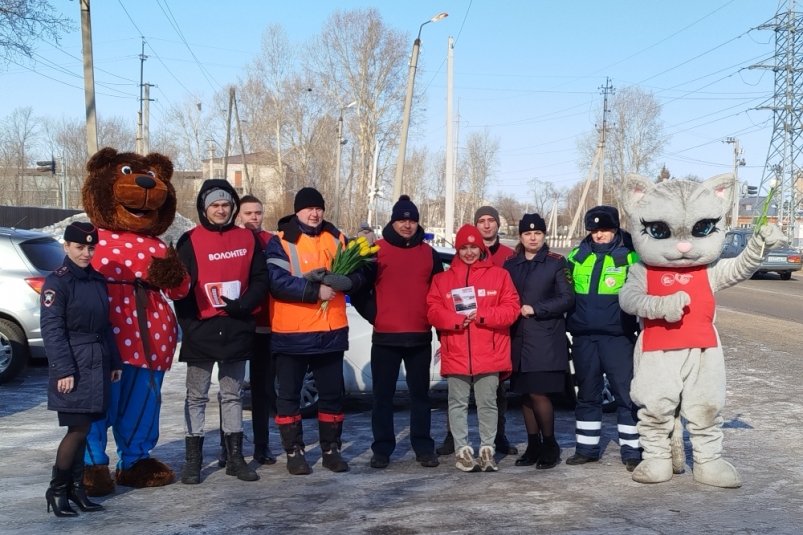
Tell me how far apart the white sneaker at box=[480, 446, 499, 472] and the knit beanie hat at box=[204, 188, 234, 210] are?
8.26ft

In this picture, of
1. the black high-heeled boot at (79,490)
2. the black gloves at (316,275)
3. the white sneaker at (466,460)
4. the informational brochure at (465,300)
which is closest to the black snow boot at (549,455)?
the white sneaker at (466,460)

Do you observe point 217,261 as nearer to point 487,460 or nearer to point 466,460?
point 466,460

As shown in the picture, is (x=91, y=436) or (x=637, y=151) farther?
(x=637, y=151)

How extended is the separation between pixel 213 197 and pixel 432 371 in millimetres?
2955

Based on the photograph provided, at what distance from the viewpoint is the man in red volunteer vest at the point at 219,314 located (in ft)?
18.8

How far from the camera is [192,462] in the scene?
18.7ft

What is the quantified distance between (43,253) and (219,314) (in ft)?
17.0

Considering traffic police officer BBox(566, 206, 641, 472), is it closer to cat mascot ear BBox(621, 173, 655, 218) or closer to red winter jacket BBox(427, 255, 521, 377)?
cat mascot ear BBox(621, 173, 655, 218)

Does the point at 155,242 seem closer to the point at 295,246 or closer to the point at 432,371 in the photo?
the point at 295,246

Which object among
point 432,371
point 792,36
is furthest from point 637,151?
point 432,371

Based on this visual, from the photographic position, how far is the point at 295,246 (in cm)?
601

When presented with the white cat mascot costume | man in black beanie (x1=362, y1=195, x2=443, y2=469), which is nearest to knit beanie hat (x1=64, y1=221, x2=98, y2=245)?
man in black beanie (x1=362, y1=195, x2=443, y2=469)

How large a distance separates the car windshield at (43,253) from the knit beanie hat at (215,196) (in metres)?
4.82

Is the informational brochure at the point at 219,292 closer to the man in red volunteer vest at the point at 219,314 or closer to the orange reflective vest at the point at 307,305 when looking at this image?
the man in red volunteer vest at the point at 219,314
